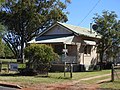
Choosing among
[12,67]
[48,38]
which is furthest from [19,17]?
[12,67]

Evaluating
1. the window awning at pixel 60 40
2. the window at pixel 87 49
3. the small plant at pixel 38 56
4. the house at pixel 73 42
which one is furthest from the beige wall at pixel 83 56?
the small plant at pixel 38 56

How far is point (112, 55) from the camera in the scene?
3694 cm

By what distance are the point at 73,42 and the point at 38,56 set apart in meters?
9.39

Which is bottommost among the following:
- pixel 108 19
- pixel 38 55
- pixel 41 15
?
pixel 38 55

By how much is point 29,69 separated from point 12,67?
282 cm

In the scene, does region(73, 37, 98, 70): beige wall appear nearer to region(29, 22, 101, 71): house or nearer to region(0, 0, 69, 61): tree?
region(29, 22, 101, 71): house

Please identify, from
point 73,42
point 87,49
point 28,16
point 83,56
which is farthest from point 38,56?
point 28,16

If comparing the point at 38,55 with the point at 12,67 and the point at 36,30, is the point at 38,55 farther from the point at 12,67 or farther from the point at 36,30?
the point at 36,30

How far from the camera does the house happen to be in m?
33.0

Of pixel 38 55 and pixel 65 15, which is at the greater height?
pixel 65 15

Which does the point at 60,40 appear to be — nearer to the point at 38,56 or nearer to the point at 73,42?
the point at 73,42

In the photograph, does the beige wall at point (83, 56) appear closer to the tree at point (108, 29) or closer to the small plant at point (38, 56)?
the tree at point (108, 29)

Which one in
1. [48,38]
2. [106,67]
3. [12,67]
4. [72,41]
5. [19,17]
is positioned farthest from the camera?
[19,17]

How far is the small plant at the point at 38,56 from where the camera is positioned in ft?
80.7
